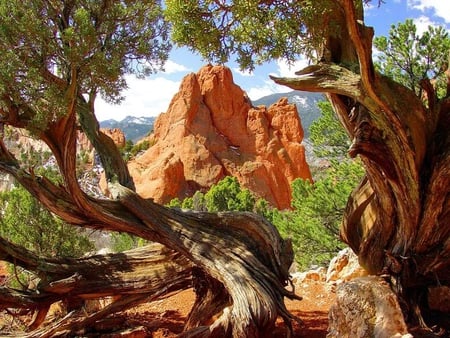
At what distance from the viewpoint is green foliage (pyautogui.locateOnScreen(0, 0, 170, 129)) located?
4.91 metres

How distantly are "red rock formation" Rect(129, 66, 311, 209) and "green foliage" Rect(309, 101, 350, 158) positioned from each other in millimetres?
29520

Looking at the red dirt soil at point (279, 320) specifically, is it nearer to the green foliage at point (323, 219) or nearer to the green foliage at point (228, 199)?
the green foliage at point (323, 219)

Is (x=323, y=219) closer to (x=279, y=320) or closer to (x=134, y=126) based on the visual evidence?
(x=279, y=320)

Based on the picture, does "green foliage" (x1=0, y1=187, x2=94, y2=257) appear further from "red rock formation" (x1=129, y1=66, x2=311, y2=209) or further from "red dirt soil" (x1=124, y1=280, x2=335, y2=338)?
"red rock formation" (x1=129, y1=66, x2=311, y2=209)

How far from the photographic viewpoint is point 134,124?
14662 cm

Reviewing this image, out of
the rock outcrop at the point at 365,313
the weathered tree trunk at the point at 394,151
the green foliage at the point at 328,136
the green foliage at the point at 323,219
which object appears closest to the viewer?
the rock outcrop at the point at 365,313

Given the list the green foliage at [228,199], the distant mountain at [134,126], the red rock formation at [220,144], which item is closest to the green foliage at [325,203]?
the green foliage at [228,199]

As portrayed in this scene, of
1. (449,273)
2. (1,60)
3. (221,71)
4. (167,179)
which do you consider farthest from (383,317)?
(221,71)

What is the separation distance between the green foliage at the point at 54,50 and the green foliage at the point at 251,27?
935 millimetres

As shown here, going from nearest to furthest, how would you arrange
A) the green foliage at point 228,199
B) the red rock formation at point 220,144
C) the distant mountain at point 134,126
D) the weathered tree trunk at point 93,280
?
the weathered tree trunk at point 93,280 → the green foliage at point 228,199 → the red rock formation at point 220,144 → the distant mountain at point 134,126

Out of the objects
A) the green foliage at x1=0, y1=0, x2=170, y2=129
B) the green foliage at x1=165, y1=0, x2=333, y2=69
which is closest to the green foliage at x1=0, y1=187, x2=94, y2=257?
the green foliage at x1=0, y1=0, x2=170, y2=129

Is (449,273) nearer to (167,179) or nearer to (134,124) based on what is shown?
(167,179)

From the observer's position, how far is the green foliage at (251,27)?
4.40 metres

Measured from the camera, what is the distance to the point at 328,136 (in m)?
13.7
